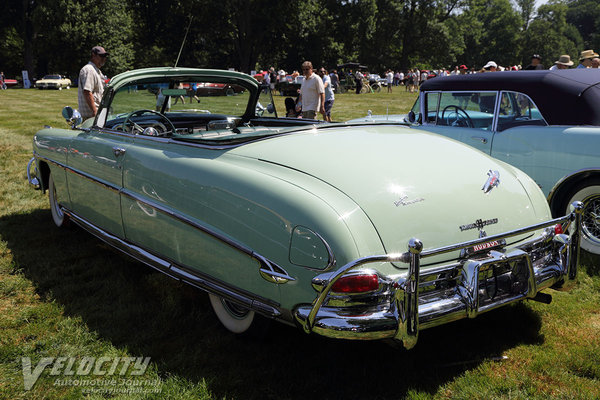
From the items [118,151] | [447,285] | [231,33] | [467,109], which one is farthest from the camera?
[231,33]

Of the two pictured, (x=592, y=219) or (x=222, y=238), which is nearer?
(x=222, y=238)

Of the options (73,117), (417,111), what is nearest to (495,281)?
(73,117)

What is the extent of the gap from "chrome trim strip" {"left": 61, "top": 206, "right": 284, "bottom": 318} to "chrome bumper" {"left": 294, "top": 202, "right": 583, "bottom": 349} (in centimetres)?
20

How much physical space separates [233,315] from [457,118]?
4.07 m

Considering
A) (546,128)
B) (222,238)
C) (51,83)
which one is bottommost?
(222,238)

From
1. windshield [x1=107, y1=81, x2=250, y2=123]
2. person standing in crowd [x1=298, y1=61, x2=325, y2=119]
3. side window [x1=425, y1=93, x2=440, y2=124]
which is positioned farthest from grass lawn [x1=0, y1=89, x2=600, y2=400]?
person standing in crowd [x1=298, y1=61, x2=325, y2=119]

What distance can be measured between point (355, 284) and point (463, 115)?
13.7 ft

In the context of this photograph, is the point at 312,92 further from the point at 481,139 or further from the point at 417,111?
the point at 481,139

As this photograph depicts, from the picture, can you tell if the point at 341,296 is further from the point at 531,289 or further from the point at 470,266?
the point at 531,289

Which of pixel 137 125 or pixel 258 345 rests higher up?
pixel 137 125

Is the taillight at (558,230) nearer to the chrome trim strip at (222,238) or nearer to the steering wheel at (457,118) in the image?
the chrome trim strip at (222,238)

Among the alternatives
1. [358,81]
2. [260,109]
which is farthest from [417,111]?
[358,81]

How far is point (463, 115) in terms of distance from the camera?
568 centimetres

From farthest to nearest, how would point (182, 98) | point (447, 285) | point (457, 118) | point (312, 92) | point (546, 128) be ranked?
point (312, 92)
point (457, 118)
point (546, 128)
point (182, 98)
point (447, 285)
